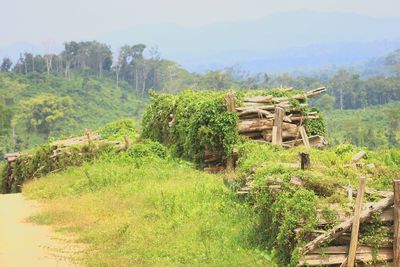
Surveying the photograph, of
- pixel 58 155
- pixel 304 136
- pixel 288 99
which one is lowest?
pixel 58 155

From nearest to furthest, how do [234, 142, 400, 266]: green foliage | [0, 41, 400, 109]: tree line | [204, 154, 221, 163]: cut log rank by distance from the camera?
[234, 142, 400, 266]: green foliage
[204, 154, 221, 163]: cut log
[0, 41, 400, 109]: tree line

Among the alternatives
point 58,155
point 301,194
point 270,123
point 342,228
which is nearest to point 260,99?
point 270,123

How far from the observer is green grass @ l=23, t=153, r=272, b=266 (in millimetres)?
10562

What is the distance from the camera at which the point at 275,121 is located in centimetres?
1727

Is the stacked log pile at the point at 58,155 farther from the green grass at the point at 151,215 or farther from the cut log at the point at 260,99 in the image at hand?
the cut log at the point at 260,99

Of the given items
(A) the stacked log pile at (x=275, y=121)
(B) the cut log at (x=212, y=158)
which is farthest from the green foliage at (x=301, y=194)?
(B) the cut log at (x=212, y=158)

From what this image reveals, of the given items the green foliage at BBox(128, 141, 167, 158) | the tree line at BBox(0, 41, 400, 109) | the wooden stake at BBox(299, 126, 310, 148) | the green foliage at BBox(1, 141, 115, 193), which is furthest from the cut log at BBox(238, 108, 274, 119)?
the tree line at BBox(0, 41, 400, 109)

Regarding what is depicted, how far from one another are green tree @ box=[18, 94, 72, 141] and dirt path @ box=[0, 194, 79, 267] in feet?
144

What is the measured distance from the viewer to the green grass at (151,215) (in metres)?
10.6

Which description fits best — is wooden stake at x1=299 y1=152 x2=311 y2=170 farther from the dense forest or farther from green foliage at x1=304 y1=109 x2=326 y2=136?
the dense forest

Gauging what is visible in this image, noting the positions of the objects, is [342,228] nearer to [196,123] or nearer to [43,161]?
[196,123]

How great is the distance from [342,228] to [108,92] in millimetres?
72317

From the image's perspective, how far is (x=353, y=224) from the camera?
859cm

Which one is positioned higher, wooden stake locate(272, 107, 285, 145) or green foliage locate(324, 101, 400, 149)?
wooden stake locate(272, 107, 285, 145)
